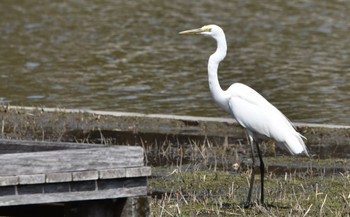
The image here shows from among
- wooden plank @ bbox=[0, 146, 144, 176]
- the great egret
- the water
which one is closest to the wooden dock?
wooden plank @ bbox=[0, 146, 144, 176]

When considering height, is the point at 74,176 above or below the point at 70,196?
above

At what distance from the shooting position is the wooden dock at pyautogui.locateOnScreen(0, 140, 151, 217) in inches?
200

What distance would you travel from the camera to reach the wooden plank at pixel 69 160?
5074 mm

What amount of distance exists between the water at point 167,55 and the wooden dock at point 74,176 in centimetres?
718

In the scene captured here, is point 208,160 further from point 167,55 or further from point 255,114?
point 167,55

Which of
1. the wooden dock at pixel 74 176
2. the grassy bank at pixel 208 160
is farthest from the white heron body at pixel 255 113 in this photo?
the wooden dock at pixel 74 176

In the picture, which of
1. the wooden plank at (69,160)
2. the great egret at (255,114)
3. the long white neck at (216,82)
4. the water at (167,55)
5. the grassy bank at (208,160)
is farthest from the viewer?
the water at (167,55)

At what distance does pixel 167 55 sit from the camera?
1845cm

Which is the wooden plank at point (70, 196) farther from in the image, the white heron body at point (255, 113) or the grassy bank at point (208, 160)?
the white heron body at point (255, 113)

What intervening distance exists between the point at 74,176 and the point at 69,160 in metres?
0.08

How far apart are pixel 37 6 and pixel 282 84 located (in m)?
11.5


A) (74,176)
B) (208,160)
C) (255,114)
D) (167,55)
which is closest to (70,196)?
(74,176)

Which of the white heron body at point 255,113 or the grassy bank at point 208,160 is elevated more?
the white heron body at point 255,113

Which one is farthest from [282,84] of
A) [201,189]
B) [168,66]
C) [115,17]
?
[115,17]
